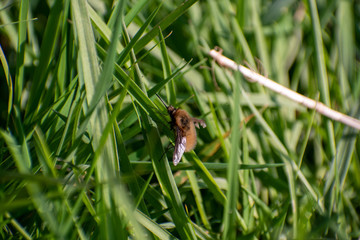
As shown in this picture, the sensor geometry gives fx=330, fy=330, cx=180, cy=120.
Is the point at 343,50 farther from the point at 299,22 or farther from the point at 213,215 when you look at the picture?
the point at 213,215

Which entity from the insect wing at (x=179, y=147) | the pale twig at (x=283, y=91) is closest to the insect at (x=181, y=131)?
the insect wing at (x=179, y=147)

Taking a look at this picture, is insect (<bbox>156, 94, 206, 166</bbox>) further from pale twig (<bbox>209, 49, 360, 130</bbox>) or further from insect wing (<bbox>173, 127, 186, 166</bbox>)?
pale twig (<bbox>209, 49, 360, 130</bbox>)

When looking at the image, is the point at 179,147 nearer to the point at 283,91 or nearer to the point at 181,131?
the point at 181,131

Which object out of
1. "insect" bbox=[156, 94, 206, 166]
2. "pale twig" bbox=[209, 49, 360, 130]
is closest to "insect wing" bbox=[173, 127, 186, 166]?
"insect" bbox=[156, 94, 206, 166]

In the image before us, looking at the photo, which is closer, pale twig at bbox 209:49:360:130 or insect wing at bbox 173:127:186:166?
insect wing at bbox 173:127:186:166

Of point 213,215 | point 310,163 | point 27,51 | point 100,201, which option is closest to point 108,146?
point 100,201
